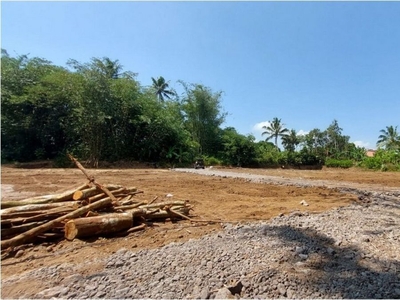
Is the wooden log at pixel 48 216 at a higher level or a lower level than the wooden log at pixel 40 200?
lower

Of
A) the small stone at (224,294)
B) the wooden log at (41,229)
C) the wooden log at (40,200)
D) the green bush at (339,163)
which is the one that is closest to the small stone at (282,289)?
the small stone at (224,294)

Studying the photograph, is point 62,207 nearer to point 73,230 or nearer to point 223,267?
point 73,230

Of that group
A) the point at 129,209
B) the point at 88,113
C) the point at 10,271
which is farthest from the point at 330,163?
the point at 10,271

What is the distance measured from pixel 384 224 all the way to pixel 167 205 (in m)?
3.80

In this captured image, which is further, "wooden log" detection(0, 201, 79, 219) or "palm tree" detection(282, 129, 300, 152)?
"palm tree" detection(282, 129, 300, 152)

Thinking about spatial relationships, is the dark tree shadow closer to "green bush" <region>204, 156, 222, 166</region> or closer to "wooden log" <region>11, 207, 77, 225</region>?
"wooden log" <region>11, 207, 77, 225</region>

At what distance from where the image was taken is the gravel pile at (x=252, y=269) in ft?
6.88

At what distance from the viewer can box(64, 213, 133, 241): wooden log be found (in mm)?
3129

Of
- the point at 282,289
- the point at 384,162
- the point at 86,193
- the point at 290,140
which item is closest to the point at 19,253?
the point at 86,193

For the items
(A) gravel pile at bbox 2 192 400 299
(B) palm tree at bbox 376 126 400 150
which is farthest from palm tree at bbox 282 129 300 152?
(A) gravel pile at bbox 2 192 400 299

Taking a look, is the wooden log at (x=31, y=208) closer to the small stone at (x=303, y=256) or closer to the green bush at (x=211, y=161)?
the small stone at (x=303, y=256)

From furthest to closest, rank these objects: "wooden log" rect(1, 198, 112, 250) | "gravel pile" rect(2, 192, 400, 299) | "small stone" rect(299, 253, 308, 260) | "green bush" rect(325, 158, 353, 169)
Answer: "green bush" rect(325, 158, 353, 169)
"wooden log" rect(1, 198, 112, 250)
"small stone" rect(299, 253, 308, 260)
"gravel pile" rect(2, 192, 400, 299)

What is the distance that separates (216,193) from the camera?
7.11 meters

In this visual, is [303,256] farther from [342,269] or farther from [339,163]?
[339,163]
